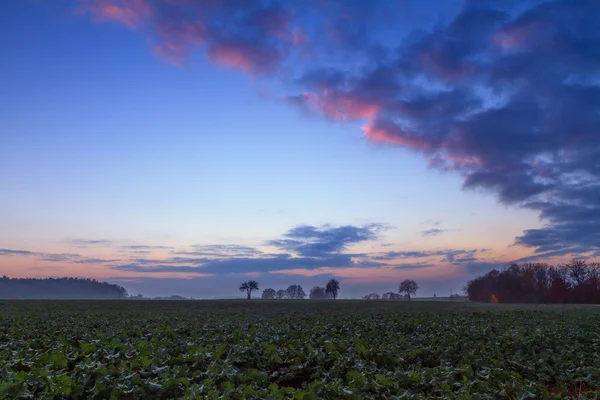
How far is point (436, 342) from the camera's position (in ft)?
62.1

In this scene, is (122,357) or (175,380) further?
(122,357)

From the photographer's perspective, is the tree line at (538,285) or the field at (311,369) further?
the tree line at (538,285)

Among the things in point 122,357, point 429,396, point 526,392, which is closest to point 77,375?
point 122,357

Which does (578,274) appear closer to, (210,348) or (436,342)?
(436,342)

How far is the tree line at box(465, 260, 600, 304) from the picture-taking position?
4722 inches

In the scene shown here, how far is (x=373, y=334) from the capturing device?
72.4ft

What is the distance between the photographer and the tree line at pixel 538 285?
119950mm

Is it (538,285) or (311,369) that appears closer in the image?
(311,369)

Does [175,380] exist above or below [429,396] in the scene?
above

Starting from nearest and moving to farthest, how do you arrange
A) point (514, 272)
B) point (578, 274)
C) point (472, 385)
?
point (472, 385)
point (578, 274)
point (514, 272)

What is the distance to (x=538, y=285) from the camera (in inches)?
5285

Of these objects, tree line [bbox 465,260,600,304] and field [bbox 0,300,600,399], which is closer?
field [bbox 0,300,600,399]

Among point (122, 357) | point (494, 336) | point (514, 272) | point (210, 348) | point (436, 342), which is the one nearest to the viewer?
point (122, 357)

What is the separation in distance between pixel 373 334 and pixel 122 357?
13630 mm
